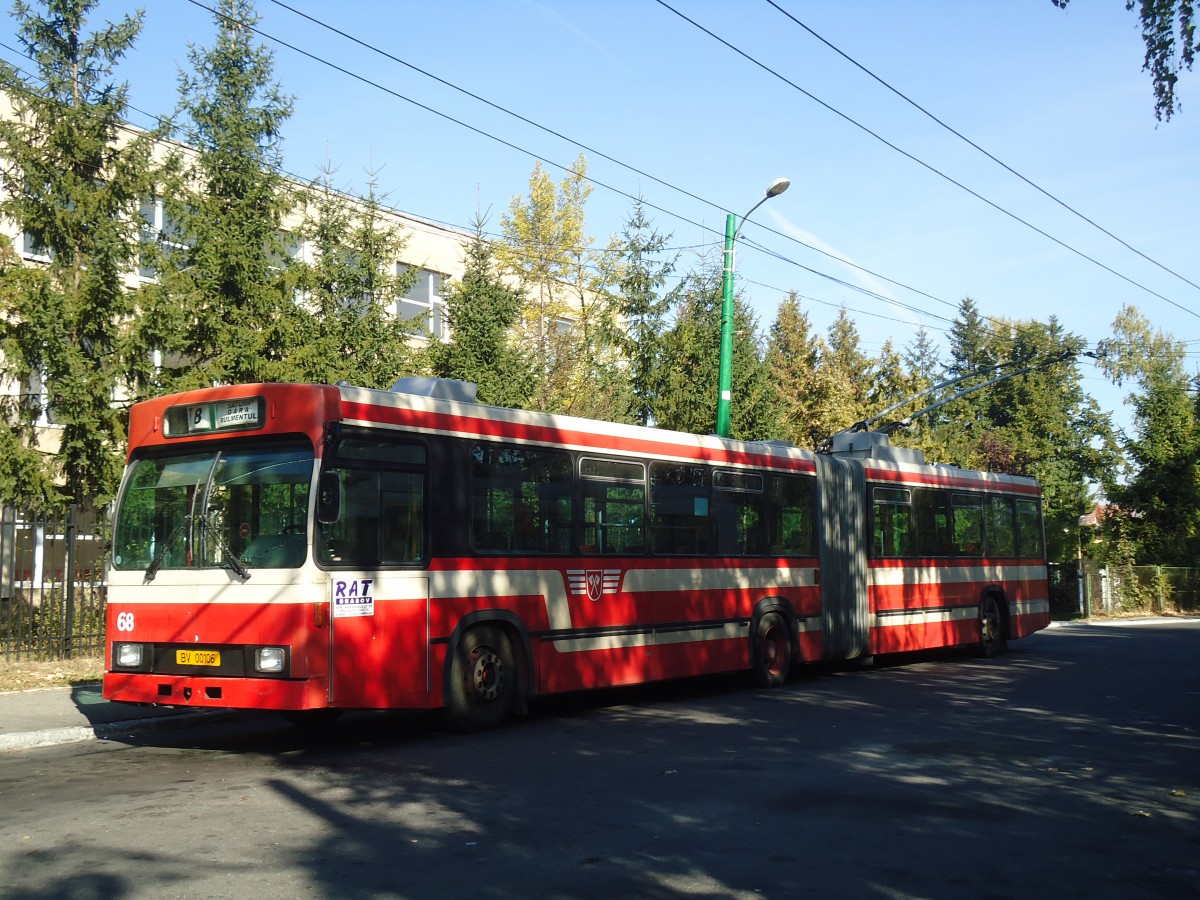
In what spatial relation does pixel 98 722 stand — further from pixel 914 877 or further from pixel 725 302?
pixel 725 302

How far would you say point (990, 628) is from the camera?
71.8ft

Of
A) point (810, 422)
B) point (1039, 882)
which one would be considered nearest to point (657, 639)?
point (1039, 882)

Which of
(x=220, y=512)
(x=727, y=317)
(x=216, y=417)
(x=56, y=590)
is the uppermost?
(x=727, y=317)

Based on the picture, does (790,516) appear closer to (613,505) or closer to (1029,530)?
(613,505)

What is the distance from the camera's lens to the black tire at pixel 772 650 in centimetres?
1591

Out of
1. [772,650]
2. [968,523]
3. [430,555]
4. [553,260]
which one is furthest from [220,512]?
[553,260]

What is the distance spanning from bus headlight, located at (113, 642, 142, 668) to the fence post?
573 centimetres

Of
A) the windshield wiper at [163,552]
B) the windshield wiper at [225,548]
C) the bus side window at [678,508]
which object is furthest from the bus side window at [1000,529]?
the windshield wiper at [163,552]

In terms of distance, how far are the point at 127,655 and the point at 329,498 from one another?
8.24ft

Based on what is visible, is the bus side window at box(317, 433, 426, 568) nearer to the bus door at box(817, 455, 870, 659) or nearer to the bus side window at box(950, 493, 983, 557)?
the bus door at box(817, 455, 870, 659)

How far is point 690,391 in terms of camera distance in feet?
96.8

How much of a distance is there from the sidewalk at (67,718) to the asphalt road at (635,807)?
376 millimetres

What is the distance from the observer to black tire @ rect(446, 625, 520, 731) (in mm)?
11328

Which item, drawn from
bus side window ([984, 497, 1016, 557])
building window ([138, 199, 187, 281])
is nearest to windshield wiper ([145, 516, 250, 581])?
building window ([138, 199, 187, 281])
